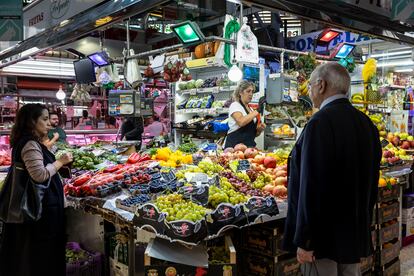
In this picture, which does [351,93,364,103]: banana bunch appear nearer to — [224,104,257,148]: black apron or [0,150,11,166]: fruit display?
[224,104,257,148]: black apron

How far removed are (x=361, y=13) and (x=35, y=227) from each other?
305 centimetres

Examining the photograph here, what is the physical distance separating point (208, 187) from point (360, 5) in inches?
65.2

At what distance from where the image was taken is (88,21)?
2.94 m

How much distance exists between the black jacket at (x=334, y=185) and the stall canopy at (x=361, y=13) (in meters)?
0.57

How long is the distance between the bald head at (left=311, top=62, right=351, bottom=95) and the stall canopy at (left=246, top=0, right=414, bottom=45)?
0.32m

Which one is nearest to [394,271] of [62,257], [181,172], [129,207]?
[181,172]

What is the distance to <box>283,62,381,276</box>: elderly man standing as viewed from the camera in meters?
2.42

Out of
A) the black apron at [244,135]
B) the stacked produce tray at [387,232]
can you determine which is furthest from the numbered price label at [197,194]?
the black apron at [244,135]

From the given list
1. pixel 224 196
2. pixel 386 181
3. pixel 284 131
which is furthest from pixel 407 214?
pixel 224 196

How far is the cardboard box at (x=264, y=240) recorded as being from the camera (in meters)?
3.29

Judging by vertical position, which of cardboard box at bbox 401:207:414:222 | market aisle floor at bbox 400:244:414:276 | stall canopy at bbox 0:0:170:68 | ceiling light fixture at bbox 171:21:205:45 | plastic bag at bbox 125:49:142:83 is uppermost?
ceiling light fixture at bbox 171:21:205:45

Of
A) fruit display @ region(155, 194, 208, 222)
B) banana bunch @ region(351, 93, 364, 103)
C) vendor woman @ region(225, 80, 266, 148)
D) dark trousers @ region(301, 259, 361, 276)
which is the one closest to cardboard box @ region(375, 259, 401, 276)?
dark trousers @ region(301, 259, 361, 276)

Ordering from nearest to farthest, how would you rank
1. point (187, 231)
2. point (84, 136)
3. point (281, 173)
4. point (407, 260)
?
point (187, 231) → point (281, 173) → point (407, 260) → point (84, 136)

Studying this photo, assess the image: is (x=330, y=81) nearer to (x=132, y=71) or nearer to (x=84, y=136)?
(x=132, y=71)
